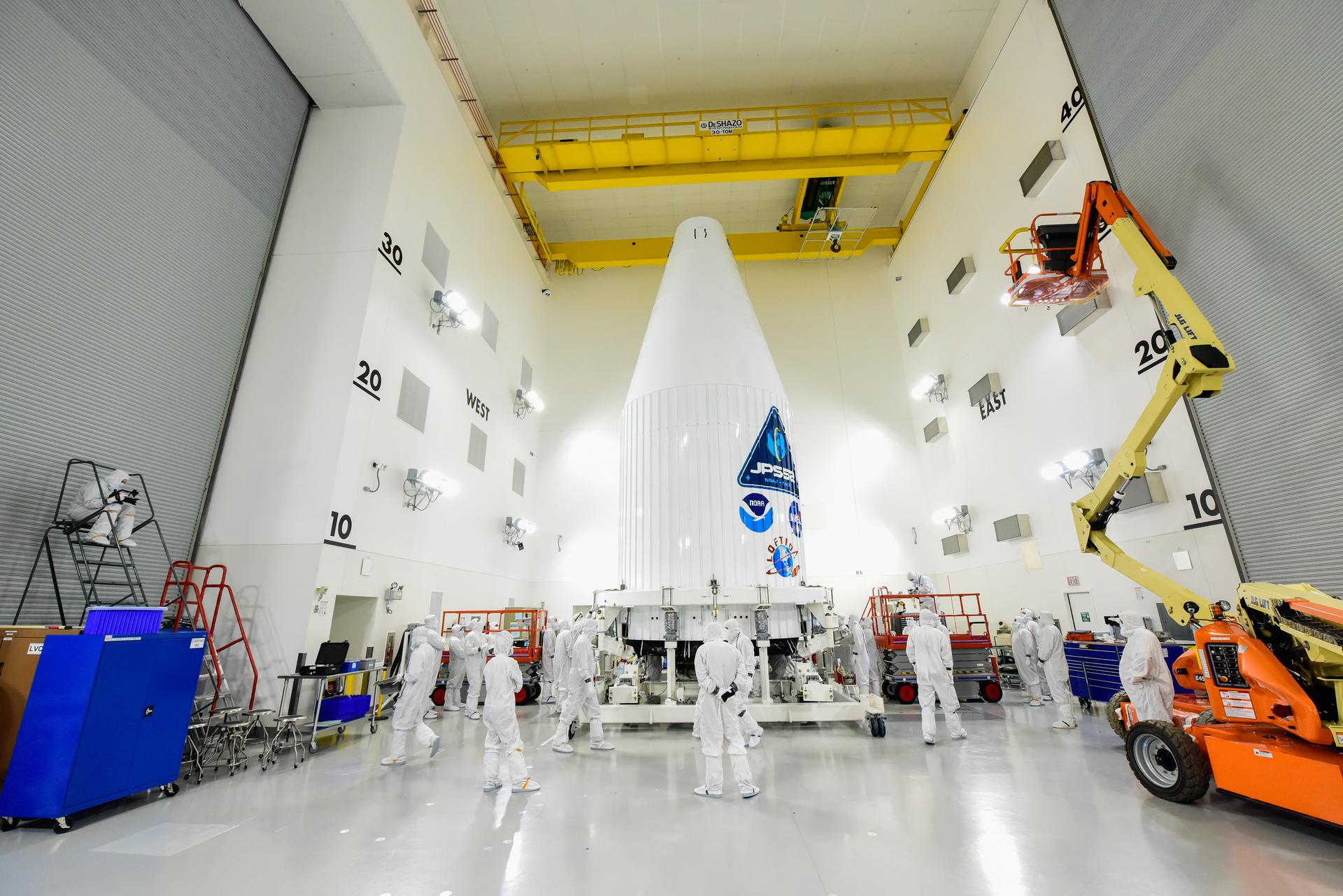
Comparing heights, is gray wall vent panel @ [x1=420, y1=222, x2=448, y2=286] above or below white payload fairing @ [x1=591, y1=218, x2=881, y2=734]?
above

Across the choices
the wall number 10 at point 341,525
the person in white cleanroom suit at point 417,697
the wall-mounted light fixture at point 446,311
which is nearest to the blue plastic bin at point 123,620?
the wall number 10 at point 341,525

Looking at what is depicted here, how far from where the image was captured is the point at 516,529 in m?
11.5

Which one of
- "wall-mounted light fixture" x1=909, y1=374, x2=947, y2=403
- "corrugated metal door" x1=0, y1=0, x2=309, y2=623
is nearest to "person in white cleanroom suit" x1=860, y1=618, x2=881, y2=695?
"wall-mounted light fixture" x1=909, y1=374, x2=947, y2=403

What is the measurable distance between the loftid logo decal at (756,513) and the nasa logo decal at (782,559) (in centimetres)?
23

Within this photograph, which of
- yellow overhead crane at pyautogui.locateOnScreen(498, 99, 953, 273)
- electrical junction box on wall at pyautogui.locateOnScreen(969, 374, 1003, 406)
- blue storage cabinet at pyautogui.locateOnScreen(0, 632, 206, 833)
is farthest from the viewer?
yellow overhead crane at pyautogui.locateOnScreen(498, 99, 953, 273)

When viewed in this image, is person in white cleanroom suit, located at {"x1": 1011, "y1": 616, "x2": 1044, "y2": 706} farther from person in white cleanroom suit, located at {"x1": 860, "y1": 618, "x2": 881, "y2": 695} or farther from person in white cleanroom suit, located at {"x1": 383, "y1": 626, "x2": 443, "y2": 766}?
person in white cleanroom suit, located at {"x1": 383, "y1": 626, "x2": 443, "y2": 766}

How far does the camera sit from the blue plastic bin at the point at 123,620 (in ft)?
14.1

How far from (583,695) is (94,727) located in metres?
3.55

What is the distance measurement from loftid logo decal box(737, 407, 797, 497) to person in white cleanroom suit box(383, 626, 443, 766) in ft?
11.8

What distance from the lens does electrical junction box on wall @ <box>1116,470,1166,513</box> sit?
245 inches

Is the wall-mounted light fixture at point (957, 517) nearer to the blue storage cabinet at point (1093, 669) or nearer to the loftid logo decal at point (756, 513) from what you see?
the blue storage cabinet at point (1093, 669)

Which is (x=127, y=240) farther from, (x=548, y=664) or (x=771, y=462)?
(x=548, y=664)

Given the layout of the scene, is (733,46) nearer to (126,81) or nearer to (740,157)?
(740,157)

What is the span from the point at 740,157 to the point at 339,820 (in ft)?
39.1
